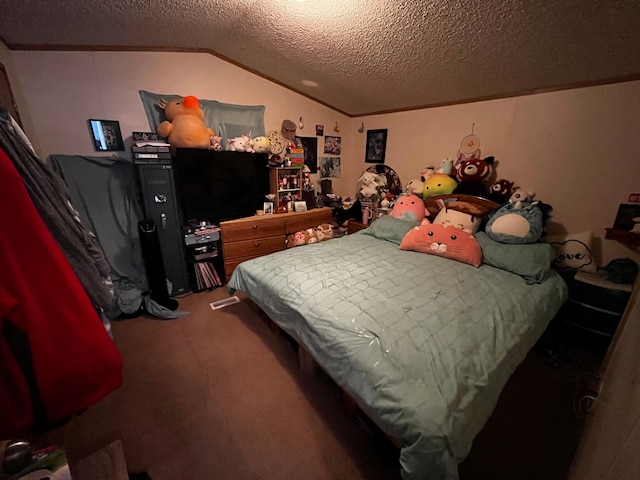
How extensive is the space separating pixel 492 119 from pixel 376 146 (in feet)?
4.53

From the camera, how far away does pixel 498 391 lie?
107cm

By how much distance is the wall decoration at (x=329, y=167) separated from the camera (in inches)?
142

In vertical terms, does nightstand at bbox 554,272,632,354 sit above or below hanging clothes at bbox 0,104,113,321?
below

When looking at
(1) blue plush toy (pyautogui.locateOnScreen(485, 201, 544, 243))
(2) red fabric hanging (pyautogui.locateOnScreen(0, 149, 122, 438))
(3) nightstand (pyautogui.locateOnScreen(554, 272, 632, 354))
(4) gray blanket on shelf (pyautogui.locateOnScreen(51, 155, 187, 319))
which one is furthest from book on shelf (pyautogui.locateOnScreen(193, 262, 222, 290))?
(3) nightstand (pyautogui.locateOnScreen(554, 272, 632, 354))

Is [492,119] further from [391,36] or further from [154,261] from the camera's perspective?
[154,261]

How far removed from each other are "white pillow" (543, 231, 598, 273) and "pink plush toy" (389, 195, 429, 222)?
3.66 ft

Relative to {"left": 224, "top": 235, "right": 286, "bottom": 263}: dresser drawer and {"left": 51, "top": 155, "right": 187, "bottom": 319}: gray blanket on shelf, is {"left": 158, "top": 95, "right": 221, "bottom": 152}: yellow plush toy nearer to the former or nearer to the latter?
{"left": 51, "top": 155, "right": 187, "bottom": 319}: gray blanket on shelf

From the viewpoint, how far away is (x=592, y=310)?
1.77 metres

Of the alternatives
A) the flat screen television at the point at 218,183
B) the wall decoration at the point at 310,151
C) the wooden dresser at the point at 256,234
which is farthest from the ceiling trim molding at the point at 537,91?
the flat screen television at the point at 218,183

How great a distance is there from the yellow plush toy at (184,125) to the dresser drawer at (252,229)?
2.73 feet

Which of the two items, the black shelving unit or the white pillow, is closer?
the white pillow

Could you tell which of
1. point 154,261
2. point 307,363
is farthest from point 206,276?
point 307,363

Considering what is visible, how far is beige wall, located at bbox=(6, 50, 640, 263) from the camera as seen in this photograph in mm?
1852

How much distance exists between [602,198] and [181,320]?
355 cm
